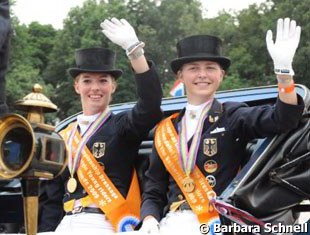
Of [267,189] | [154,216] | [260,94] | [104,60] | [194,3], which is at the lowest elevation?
[154,216]

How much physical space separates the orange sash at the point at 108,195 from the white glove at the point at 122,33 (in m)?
0.81

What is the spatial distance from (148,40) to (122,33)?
3252cm

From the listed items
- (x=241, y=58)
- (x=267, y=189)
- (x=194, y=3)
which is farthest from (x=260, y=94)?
(x=194, y=3)

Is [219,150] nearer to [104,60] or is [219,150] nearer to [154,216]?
[154,216]

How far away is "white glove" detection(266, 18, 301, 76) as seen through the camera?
2.70 meters

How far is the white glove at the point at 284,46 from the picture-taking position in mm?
2699

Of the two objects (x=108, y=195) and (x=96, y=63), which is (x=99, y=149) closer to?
(x=108, y=195)

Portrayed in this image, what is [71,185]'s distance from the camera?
3.64m

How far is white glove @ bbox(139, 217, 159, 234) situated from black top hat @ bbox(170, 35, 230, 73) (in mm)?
893

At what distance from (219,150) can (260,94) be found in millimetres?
745

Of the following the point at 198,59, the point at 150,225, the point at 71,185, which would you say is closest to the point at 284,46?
the point at 198,59

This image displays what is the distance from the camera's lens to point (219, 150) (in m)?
3.10

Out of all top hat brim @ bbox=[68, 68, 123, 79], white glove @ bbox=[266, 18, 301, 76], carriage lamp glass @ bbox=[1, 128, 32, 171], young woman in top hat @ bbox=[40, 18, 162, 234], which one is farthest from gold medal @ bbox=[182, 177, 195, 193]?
carriage lamp glass @ bbox=[1, 128, 32, 171]

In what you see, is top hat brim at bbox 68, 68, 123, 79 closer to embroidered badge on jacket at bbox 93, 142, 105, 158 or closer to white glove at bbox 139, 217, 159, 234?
embroidered badge on jacket at bbox 93, 142, 105, 158
